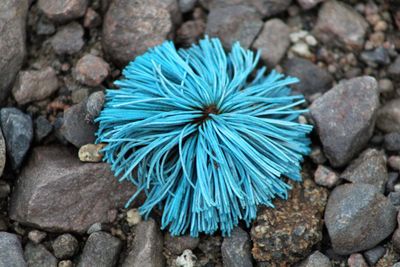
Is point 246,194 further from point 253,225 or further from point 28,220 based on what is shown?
point 28,220

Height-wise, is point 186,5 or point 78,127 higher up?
point 186,5

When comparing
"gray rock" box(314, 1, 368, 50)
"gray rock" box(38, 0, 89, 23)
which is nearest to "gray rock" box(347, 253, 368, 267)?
"gray rock" box(314, 1, 368, 50)

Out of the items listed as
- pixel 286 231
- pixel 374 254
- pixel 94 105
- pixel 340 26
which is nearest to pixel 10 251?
pixel 94 105

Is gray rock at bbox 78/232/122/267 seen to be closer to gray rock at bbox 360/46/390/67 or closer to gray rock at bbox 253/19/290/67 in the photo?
gray rock at bbox 253/19/290/67

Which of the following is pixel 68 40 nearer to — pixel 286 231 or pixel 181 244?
pixel 181 244

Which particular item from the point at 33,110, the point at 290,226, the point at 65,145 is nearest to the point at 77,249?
the point at 65,145

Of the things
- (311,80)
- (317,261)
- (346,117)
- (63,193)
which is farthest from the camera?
(311,80)

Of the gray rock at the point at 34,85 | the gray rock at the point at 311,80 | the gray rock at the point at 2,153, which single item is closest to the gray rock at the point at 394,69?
the gray rock at the point at 311,80

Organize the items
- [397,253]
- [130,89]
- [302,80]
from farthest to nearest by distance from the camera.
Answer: [302,80] < [130,89] < [397,253]
